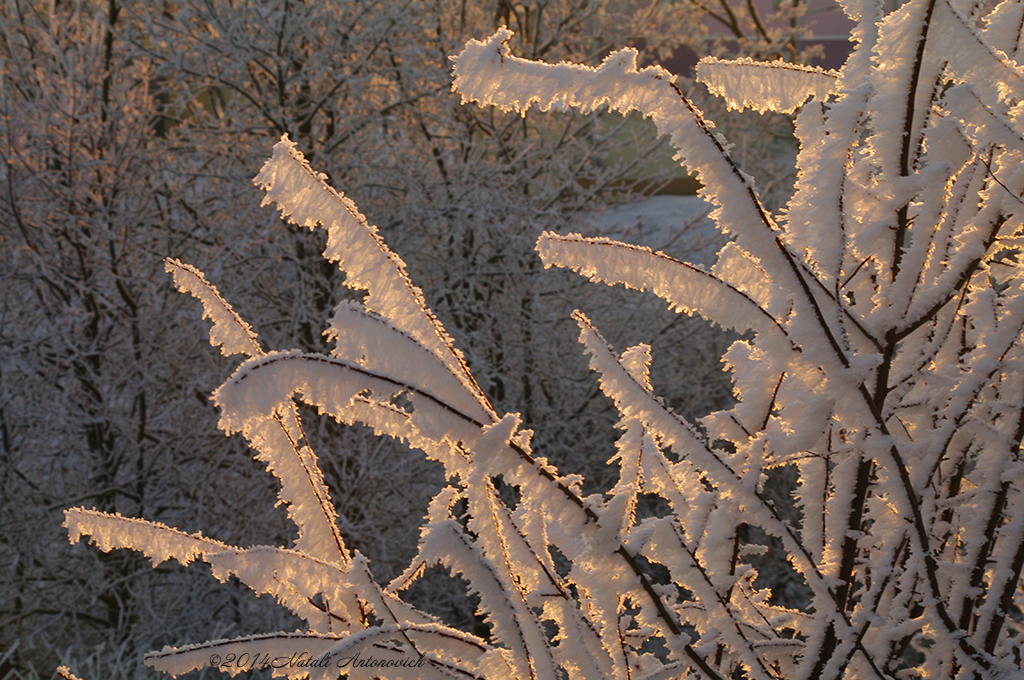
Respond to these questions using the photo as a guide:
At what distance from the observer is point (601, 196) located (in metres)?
8.29

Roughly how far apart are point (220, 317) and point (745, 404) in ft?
3.01

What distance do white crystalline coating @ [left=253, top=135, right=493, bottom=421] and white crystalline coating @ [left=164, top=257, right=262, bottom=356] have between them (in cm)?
33

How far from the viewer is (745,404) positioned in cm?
114

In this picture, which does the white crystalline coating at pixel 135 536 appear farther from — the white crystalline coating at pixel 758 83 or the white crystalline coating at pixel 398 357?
the white crystalline coating at pixel 758 83

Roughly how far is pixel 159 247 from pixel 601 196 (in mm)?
4465

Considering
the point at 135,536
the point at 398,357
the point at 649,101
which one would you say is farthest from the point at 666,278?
the point at 135,536

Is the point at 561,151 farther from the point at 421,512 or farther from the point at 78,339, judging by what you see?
the point at 78,339

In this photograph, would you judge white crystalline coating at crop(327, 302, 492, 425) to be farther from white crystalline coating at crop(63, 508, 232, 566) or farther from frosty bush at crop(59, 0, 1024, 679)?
white crystalline coating at crop(63, 508, 232, 566)

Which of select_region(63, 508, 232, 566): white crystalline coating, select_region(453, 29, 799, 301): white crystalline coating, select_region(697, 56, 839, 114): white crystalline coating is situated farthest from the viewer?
select_region(63, 508, 232, 566): white crystalline coating

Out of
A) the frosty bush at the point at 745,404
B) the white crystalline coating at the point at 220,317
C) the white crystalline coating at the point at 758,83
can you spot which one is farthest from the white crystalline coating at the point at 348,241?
the white crystalline coating at the point at 758,83

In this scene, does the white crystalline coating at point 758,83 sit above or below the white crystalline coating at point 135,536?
above

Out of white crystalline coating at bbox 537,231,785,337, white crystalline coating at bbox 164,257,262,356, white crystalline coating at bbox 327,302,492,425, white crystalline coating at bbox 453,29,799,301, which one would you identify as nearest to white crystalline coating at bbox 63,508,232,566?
white crystalline coating at bbox 164,257,262,356

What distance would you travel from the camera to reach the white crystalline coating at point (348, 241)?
1.09m

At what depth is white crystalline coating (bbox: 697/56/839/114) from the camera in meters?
1.06
